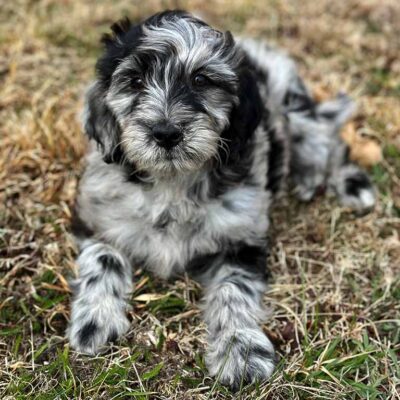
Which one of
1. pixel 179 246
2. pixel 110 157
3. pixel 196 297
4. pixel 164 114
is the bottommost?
pixel 196 297

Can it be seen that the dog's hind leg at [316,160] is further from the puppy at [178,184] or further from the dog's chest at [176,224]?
the dog's chest at [176,224]

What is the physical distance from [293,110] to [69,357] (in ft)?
9.28

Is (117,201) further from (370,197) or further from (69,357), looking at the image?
(370,197)

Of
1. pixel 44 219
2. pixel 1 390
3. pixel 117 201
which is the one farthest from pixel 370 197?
pixel 1 390

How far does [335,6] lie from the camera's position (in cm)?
786

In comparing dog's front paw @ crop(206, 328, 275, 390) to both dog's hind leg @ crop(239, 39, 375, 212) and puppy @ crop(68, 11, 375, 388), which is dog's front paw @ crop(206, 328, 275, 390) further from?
dog's hind leg @ crop(239, 39, 375, 212)

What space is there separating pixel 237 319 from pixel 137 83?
152 centimetres

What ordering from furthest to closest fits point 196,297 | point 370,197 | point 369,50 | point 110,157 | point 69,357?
point 369,50, point 370,197, point 196,297, point 110,157, point 69,357

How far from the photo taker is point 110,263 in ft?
13.6

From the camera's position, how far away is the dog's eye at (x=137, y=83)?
145 inches

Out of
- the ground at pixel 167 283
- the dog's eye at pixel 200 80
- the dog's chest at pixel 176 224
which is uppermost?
the dog's eye at pixel 200 80

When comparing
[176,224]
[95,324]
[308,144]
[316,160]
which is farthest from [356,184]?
[95,324]

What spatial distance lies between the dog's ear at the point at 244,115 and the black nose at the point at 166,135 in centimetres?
47

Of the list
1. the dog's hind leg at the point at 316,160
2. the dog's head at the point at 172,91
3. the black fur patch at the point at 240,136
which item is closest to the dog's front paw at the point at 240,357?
the black fur patch at the point at 240,136
